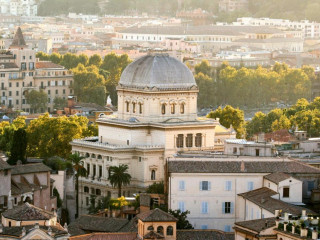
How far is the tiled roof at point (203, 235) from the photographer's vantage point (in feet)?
282

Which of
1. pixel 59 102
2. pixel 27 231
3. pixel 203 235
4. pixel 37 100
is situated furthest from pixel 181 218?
pixel 59 102

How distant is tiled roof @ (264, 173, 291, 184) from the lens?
92.1 m

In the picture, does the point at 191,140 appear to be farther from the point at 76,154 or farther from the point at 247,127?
the point at 247,127

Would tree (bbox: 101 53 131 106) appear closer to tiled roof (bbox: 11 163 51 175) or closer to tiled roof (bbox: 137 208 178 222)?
tiled roof (bbox: 11 163 51 175)

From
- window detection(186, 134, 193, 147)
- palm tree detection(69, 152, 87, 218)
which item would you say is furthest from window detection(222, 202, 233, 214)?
window detection(186, 134, 193, 147)

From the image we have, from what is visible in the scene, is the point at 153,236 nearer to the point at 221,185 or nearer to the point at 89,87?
the point at 221,185

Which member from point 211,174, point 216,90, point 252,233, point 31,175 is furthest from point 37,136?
point 216,90

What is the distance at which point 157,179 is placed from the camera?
364 feet

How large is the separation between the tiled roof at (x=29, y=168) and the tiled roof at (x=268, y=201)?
44.9 ft

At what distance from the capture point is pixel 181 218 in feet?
300

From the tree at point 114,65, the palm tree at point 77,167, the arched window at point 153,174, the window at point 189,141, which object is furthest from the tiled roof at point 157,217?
the tree at point 114,65

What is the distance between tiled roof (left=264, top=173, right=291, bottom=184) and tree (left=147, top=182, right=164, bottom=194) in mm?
10267

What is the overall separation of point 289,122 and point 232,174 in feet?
143

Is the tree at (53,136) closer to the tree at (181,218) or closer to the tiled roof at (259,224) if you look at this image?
the tree at (181,218)
